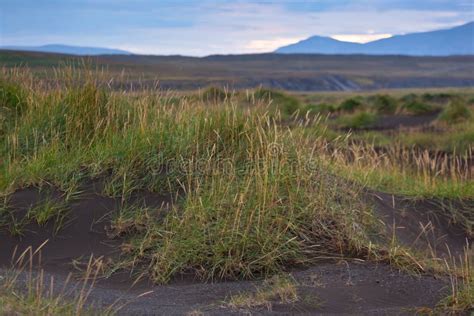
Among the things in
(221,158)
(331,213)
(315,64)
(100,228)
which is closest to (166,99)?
(221,158)

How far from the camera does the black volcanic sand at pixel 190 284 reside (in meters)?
5.25

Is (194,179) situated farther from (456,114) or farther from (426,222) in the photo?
(456,114)

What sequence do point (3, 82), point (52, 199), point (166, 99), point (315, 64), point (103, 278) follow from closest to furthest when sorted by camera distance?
point (103, 278) → point (52, 199) → point (166, 99) → point (3, 82) → point (315, 64)

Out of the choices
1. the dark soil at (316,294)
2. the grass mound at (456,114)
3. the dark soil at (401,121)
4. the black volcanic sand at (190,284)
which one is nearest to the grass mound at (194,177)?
the black volcanic sand at (190,284)

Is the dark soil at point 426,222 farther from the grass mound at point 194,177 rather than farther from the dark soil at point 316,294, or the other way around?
the dark soil at point 316,294

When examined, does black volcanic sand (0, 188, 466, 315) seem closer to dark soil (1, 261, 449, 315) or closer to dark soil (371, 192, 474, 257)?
dark soil (1, 261, 449, 315)

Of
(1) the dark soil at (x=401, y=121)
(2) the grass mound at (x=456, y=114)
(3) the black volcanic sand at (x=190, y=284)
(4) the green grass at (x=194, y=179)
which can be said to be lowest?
(1) the dark soil at (x=401, y=121)

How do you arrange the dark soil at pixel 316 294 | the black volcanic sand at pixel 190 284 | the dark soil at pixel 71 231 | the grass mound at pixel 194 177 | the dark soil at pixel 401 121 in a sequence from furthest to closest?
the dark soil at pixel 401 121, the dark soil at pixel 71 231, the grass mound at pixel 194 177, the black volcanic sand at pixel 190 284, the dark soil at pixel 316 294

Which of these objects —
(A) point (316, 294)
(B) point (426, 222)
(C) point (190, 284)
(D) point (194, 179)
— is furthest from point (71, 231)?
(B) point (426, 222)

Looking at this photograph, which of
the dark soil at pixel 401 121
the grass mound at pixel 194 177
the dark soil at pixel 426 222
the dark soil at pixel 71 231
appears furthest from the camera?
the dark soil at pixel 401 121

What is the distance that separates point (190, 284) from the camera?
5.98 meters

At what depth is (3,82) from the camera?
32.1 ft

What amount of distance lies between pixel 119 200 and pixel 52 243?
2.62 feet

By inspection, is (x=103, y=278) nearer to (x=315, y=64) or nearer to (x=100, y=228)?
(x=100, y=228)
